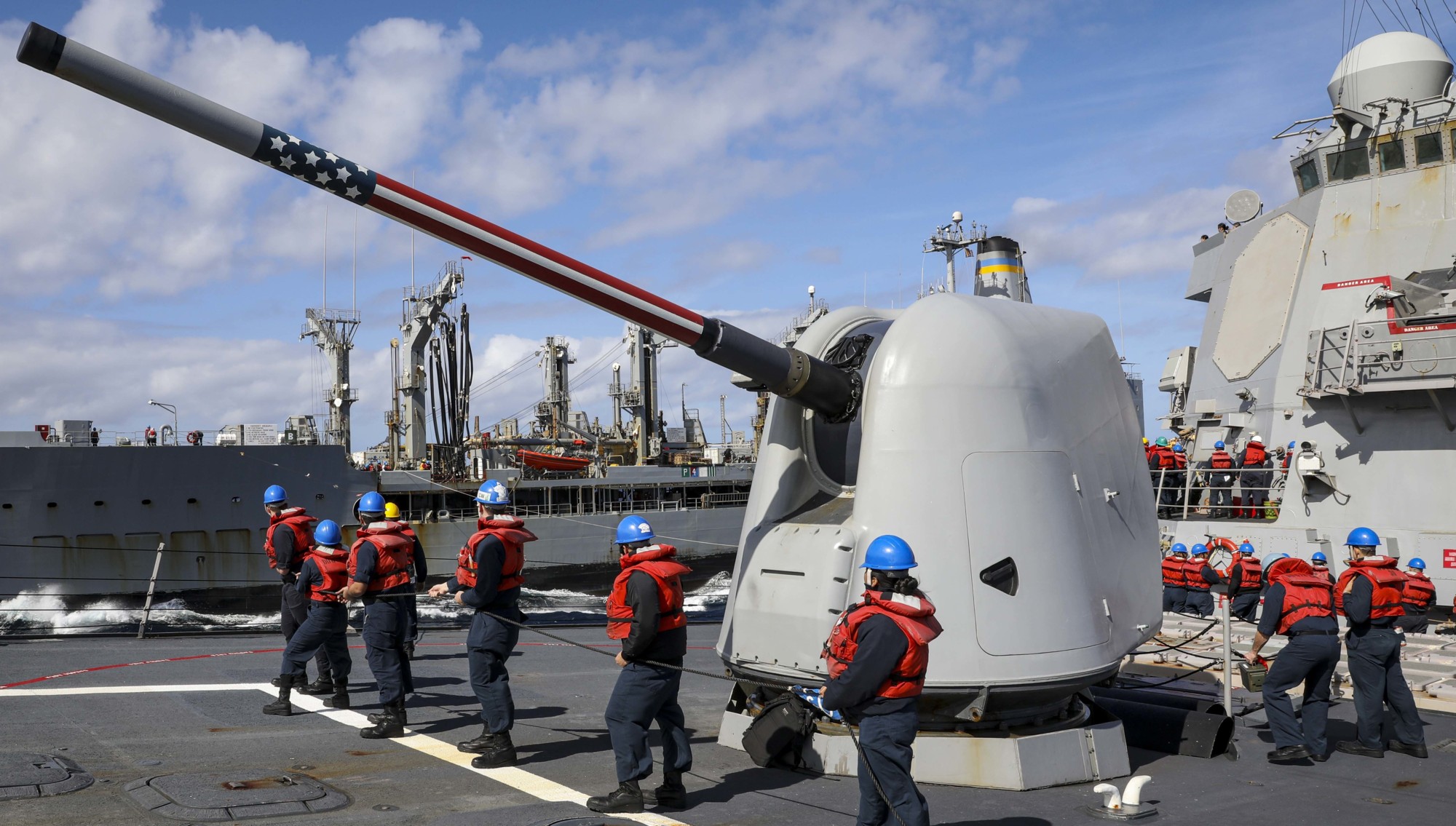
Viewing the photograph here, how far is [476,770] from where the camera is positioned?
17.8ft

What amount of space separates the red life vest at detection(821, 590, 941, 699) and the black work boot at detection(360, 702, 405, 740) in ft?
10.2

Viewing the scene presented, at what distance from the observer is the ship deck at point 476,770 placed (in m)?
4.73

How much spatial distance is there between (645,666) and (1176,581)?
9455mm

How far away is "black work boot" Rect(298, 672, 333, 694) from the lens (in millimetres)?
7410

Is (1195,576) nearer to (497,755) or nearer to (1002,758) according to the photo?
(1002,758)

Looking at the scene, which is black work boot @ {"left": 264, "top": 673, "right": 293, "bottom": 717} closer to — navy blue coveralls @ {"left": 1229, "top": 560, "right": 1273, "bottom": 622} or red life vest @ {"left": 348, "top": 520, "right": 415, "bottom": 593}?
red life vest @ {"left": 348, "top": 520, "right": 415, "bottom": 593}

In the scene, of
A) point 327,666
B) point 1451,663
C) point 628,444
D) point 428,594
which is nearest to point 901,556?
point 428,594

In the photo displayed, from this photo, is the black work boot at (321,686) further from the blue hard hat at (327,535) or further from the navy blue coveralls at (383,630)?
the navy blue coveralls at (383,630)

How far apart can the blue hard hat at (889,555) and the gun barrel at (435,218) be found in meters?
1.75

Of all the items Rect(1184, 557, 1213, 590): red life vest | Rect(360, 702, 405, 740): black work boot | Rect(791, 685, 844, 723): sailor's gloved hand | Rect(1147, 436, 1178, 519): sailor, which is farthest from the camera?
Rect(1147, 436, 1178, 519): sailor

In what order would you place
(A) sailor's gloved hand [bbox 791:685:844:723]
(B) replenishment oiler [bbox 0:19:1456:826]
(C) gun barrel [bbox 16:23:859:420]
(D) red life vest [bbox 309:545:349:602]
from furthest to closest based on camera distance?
(D) red life vest [bbox 309:545:349:602] → (A) sailor's gloved hand [bbox 791:685:844:723] → (B) replenishment oiler [bbox 0:19:1456:826] → (C) gun barrel [bbox 16:23:859:420]

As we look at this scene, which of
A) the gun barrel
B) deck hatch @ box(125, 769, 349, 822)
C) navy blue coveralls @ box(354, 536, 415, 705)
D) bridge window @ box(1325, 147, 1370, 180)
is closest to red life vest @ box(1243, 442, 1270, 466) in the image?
bridge window @ box(1325, 147, 1370, 180)

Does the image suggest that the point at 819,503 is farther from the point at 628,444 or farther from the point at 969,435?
the point at 628,444

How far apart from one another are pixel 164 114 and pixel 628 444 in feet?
146
